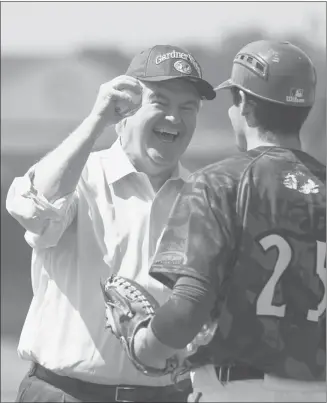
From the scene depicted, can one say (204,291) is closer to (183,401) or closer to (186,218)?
(186,218)

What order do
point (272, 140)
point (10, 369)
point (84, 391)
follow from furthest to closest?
point (10, 369)
point (84, 391)
point (272, 140)

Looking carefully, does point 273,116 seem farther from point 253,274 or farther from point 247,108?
point 253,274

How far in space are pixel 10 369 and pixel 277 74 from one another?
162cm

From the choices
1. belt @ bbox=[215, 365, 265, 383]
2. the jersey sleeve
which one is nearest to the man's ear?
the jersey sleeve

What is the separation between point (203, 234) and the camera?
192cm

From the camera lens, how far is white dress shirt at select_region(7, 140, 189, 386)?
2.22 metres

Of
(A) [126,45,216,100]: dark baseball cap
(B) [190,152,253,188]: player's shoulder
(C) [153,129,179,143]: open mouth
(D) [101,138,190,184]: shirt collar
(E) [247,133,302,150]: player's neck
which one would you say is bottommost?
(D) [101,138,190,184]: shirt collar

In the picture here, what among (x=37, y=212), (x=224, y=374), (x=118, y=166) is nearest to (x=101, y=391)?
(x=224, y=374)

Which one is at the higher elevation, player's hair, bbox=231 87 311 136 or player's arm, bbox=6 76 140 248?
player's hair, bbox=231 87 311 136

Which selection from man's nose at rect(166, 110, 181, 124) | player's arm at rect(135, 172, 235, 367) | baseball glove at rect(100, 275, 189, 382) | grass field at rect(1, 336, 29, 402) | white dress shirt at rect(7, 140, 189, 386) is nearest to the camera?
player's arm at rect(135, 172, 235, 367)

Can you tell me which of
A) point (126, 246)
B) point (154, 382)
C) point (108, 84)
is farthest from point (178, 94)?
point (154, 382)

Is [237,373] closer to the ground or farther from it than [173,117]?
closer to the ground

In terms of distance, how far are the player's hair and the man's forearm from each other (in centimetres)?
42

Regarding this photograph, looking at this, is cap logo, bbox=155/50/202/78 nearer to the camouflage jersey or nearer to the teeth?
the teeth
